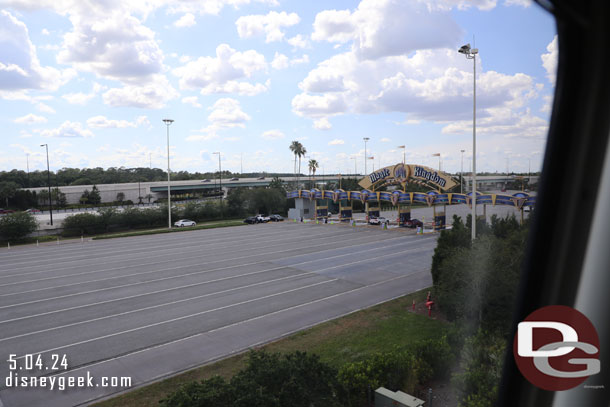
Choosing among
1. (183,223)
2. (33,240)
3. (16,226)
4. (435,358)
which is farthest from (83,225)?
(435,358)

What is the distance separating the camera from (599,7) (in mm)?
1951

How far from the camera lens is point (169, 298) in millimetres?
14195

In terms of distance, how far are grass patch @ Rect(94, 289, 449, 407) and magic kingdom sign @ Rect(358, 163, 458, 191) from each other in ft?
66.8

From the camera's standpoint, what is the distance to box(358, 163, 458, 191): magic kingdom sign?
31.1m

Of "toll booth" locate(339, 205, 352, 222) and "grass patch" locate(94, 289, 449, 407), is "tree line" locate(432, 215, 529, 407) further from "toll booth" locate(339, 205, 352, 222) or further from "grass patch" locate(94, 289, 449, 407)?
"toll booth" locate(339, 205, 352, 222)

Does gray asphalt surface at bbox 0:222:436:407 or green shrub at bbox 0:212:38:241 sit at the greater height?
green shrub at bbox 0:212:38:241

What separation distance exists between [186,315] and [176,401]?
7.30 meters

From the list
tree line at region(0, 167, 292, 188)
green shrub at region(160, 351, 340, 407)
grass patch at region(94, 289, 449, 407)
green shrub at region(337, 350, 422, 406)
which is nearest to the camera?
green shrub at region(160, 351, 340, 407)

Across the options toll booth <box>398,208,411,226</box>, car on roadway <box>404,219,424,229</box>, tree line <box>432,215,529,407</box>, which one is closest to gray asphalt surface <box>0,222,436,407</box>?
tree line <box>432,215,529,407</box>

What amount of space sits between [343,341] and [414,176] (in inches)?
973

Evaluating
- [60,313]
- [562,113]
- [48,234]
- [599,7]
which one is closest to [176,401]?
[562,113]

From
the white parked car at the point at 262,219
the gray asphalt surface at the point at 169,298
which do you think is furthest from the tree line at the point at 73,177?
the gray asphalt surface at the point at 169,298

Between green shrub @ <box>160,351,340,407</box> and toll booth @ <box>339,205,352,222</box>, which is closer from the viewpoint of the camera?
green shrub @ <box>160,351,340,407</box>

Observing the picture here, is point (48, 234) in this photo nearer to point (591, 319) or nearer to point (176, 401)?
point (176, 401)
